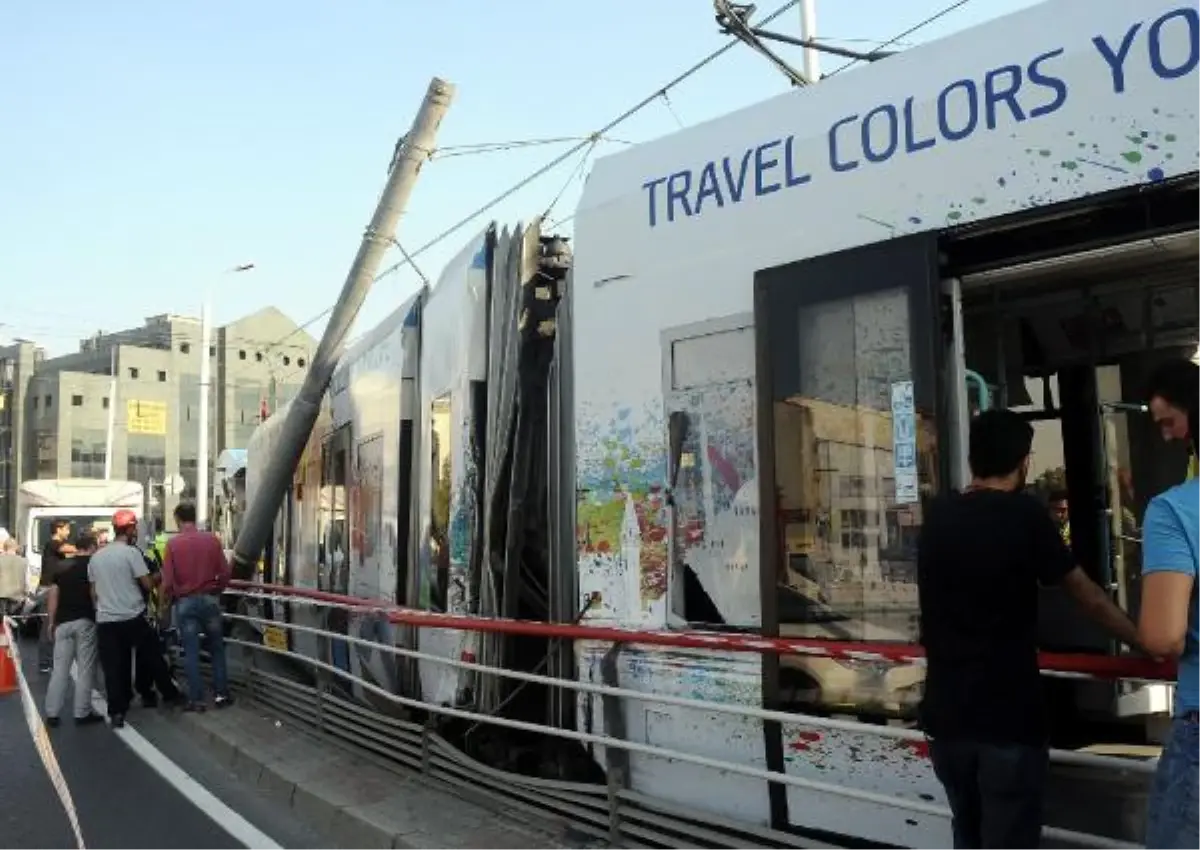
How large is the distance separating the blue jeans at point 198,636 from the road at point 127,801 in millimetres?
367

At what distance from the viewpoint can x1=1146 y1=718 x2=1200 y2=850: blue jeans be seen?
225 cm

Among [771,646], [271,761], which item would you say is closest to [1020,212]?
[771,646]

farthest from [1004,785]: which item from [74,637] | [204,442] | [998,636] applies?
[204,442]

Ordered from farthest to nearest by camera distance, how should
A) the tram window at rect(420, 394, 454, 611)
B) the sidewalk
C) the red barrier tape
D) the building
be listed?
the building < the tram window at rect(420, 394, 454, 611) < the sidewalk < the red barrier tape

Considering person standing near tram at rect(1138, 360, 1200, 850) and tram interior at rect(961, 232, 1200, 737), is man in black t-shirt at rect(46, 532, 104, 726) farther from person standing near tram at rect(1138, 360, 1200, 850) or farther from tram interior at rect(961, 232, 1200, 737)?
person standing near tram at rect(1138, 360, 1200, 850)

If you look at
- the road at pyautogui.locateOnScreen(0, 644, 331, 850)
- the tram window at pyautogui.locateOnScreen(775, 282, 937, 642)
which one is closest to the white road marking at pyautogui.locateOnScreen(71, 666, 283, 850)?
the road at pyautogui.locateOnScreen(0, 644, 331, 850)

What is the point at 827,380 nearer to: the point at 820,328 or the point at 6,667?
the point at 820,328

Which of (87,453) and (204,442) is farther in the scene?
(87,453)

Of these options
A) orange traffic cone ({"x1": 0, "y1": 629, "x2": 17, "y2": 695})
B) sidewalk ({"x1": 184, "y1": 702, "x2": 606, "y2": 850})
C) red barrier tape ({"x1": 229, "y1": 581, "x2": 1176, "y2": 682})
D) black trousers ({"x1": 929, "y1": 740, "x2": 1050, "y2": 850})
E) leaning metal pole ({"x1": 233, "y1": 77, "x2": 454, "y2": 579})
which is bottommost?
sidewalk ({"x1": 184, "y1": 702, "x2": 606, "y2": 850})

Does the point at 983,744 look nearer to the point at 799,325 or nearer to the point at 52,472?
the point at 799,325

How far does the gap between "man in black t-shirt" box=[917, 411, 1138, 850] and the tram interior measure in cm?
208

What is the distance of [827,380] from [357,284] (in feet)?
21.8

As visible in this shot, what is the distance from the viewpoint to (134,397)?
6975 cm

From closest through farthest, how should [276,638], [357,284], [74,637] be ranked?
[276,638], [74,637], [357,284]
